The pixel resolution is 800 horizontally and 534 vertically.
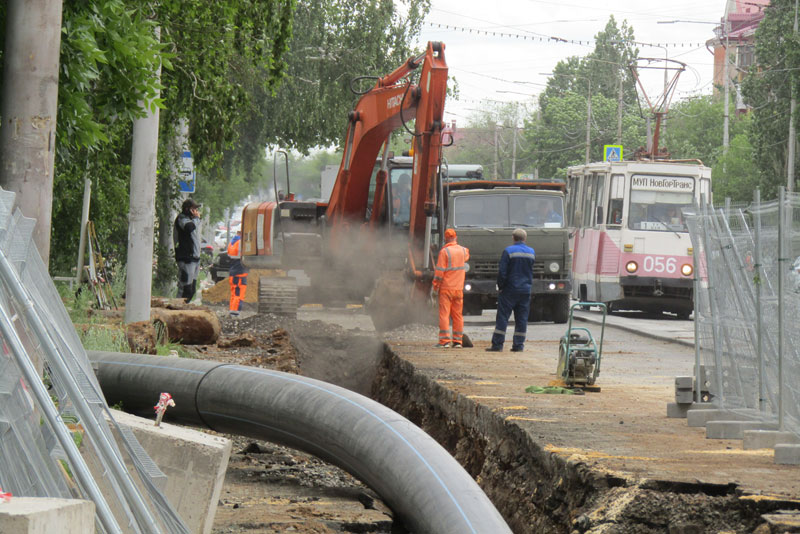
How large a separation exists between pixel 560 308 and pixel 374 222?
4.91 m

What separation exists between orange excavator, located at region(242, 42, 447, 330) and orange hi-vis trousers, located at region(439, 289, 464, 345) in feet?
4.32

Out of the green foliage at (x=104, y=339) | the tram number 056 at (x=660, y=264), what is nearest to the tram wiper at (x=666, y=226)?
the tram number 056 at (x=660, y=264)

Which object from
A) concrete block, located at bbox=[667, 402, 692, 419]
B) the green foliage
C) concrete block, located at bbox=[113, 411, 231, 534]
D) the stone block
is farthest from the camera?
the green foliage

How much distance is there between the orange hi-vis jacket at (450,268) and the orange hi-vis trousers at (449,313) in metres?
0.08

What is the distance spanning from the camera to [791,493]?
20.6 ft

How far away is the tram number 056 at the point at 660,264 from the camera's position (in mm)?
24281

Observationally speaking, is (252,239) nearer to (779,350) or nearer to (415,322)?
(415,322)

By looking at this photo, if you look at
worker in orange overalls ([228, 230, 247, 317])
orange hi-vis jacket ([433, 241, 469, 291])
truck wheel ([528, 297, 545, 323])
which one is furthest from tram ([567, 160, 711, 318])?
orange hi-vis jacket ([433, 241, 469, 291])

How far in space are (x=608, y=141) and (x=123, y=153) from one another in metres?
64.0

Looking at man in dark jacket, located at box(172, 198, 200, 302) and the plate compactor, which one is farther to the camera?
man in dark jacket, located at box(172, 198, 200, 302)

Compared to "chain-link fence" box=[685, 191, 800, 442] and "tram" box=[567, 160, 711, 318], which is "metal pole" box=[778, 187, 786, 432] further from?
"tram" box=[567, 160, 711, 318]

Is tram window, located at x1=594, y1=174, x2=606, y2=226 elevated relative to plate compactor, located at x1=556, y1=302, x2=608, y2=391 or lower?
elevated

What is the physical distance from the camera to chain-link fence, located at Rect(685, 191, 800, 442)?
25.2 feet

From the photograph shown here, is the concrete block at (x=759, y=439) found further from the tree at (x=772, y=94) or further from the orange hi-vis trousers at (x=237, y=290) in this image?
the tree at (x=772, y=94)
